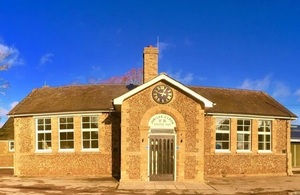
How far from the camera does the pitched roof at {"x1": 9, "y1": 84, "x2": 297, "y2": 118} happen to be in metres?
23.0

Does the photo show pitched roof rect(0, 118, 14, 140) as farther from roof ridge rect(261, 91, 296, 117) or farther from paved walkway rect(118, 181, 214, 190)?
roof ridge rect(261, 91, 296, 117)

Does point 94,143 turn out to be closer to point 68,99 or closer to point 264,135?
point 68,99

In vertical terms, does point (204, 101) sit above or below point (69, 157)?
above

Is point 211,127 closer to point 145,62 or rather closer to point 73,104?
point 145,62

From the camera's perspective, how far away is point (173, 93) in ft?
63.9

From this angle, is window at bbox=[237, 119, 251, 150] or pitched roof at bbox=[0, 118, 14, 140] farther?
pitched roof at bbox=[0, 118, 14, 140]

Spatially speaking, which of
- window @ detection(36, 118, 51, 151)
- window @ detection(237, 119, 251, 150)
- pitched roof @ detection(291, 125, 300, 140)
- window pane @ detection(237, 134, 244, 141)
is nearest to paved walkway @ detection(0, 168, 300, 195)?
window @ detection(36, 118, 51, 151)

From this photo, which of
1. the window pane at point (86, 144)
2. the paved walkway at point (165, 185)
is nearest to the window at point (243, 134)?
the paved walkway at point (165, 185)

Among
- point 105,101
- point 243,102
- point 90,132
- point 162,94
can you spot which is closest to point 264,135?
point 243,102

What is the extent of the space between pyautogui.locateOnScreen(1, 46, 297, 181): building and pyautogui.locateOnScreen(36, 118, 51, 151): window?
6cm

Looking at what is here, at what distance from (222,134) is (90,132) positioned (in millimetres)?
8498

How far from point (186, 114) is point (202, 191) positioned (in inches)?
183

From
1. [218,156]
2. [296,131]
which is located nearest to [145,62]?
[218,156]

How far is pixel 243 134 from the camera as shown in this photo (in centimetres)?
2345
